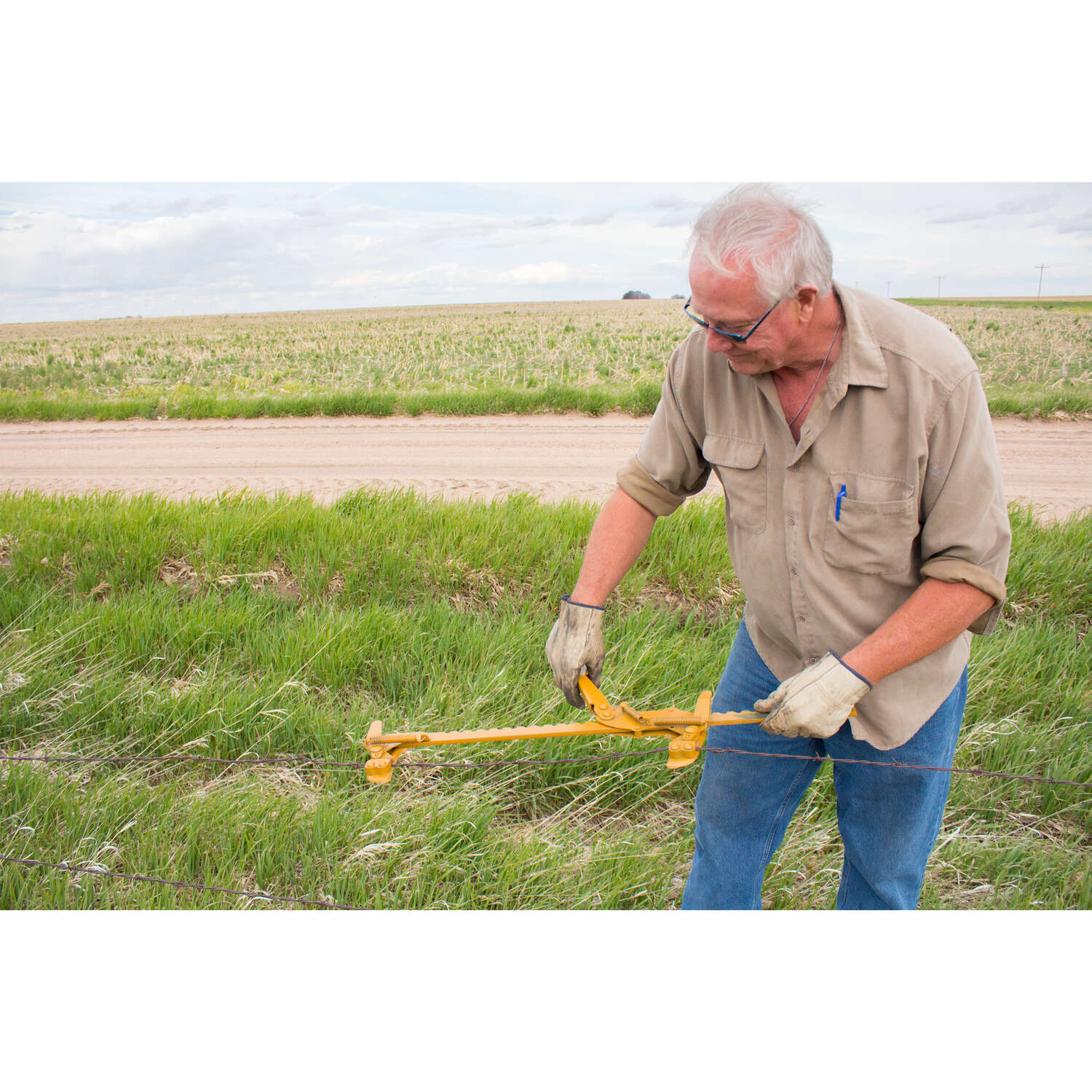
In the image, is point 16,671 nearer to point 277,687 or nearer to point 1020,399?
point 277,687

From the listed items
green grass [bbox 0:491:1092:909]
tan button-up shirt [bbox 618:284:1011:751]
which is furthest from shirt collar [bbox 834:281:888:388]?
green grass [bbox 0:491:1092:909]

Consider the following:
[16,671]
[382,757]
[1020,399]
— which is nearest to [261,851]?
[382,757]

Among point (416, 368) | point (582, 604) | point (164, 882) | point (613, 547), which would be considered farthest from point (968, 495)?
point (416, 368)

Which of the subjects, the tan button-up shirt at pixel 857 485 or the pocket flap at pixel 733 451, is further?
the pocket flap at pixel 733 451

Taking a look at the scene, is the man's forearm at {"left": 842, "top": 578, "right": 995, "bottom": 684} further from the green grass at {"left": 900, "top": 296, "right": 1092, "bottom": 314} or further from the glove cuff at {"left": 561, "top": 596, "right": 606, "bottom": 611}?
the green grass at {"left": 900, "top": 296, "right": 1092, "bottom": 314}

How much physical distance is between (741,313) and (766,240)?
146mm

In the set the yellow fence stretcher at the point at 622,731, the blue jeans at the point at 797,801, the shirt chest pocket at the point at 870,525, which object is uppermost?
the shirt chest pocket at the point at 870,525

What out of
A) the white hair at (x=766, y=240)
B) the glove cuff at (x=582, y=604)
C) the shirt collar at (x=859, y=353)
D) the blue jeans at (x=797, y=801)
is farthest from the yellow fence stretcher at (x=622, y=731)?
the white hair at (x=766, y=240)

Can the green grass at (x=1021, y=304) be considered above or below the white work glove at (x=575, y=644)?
above

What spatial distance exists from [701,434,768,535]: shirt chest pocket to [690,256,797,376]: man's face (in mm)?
232

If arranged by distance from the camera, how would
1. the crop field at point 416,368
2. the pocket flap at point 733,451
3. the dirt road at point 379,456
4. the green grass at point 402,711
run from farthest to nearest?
the crop field at point 416,368 → the dirt road at point 379,456 → the green grass at point 402,711 → the pocket flap at point 733,451

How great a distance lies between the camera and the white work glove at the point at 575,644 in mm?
2061

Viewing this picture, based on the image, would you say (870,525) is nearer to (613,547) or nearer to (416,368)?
(613,547)

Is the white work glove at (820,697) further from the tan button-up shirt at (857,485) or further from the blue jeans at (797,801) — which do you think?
the blue jeans at (797,801)
